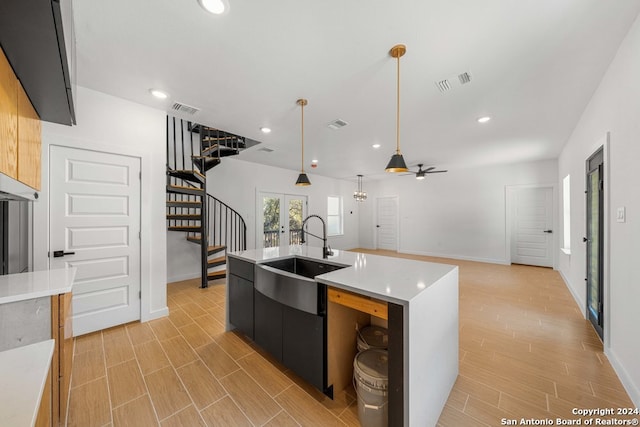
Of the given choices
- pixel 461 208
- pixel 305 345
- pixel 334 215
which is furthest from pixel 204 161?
pixel 461 208

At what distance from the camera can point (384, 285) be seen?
1.48m

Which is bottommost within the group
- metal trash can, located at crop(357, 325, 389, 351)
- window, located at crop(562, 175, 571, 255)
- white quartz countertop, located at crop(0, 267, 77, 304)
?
metal trash can, located at crop(357, 325, 389, 351)

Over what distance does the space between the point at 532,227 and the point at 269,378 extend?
6.95 m

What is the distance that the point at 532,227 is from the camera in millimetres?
5930

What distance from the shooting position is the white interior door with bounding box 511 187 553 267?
5699 millimetres

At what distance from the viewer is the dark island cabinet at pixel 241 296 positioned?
235cm

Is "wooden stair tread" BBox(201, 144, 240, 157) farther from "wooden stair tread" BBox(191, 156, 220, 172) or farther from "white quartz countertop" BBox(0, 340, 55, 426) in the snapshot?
"white quartz countertop" BBox(0, 340, 55, 426)

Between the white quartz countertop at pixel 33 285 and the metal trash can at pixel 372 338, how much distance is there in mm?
1931

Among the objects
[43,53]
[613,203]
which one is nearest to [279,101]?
[43,53]

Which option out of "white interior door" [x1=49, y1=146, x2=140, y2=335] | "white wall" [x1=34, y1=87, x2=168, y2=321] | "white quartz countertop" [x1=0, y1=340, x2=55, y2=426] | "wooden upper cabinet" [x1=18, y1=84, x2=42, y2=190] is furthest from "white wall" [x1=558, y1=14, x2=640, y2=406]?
"white interior door" [x1=49, y1=146, x2=140, y2=335]

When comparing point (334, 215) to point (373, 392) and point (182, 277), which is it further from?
point (373, 392)

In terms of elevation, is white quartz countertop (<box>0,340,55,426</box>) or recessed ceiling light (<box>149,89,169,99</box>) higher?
recessed ceiling light (<box>149,89,169,99</box>)

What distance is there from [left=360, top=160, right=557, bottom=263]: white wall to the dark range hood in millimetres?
7657

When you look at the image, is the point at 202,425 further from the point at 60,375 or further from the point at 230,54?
the point at 230,54
